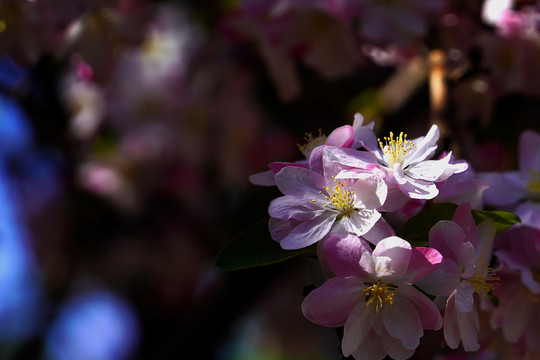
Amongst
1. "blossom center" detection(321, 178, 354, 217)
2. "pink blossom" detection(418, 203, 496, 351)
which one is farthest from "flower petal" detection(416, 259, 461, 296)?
"blossom center" detection(321, 178, 354, 217)

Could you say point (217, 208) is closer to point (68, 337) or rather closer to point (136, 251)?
point (136, 251)

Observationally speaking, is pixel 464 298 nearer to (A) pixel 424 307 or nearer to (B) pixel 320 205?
(A) pixel 424 307

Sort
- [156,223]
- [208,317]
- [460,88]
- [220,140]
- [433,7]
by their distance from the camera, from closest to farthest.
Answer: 1. [433,7]
2. [460,88]
3. [208,317]
4. [220,140]
5. [156,223]

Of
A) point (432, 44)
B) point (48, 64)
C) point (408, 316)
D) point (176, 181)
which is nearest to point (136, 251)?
point (176, 181)

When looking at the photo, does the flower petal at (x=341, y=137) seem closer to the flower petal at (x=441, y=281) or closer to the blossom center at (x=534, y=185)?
the flower petal at (x=441, y=281)

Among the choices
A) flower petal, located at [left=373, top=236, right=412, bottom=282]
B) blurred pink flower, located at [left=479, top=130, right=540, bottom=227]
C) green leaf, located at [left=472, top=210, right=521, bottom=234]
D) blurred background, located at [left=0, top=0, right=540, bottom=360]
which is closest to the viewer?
flower petal, located at [left=373, top=236, right=412, bottom=282]

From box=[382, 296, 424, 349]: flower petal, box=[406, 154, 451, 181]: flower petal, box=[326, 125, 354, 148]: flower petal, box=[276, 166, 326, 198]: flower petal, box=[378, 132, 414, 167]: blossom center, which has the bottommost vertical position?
box=[382, 296, 424, 349]: flower petal

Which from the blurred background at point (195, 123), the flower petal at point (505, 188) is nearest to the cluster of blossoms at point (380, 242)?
the flower petal at point (505, 188)

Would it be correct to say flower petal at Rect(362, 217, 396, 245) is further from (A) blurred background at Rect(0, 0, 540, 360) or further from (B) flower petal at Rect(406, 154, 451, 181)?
(A) blurred background at Rect(0, 0, 540, 360)

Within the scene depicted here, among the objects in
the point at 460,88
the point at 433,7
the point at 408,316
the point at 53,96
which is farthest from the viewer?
the point at 53,96
